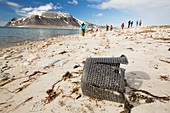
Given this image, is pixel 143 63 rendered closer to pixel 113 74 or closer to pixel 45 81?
pixel 113 74

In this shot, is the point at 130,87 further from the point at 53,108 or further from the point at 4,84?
the point at 4,84

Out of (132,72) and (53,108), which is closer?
(53,108)

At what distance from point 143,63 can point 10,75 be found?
4242mm

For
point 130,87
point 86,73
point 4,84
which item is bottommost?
point 4,84

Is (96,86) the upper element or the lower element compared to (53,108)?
upper

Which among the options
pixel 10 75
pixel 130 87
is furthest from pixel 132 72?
pixel 10 75

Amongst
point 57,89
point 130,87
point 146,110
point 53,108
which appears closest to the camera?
point 146,110

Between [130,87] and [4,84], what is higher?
[130,87]

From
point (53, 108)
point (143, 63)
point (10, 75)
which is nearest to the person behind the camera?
point (53, 108)

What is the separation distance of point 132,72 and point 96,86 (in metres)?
1.64

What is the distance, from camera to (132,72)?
3.58 metres

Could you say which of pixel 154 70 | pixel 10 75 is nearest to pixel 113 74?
pixel 154 70

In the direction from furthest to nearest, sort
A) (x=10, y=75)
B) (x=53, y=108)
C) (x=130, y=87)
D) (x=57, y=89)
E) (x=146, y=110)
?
(x=10, y=75) → (x=57, y=89) → (x=130, y=87) → (x=53, y=108) → (x=146, y=110)

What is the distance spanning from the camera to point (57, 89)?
3088 mm
